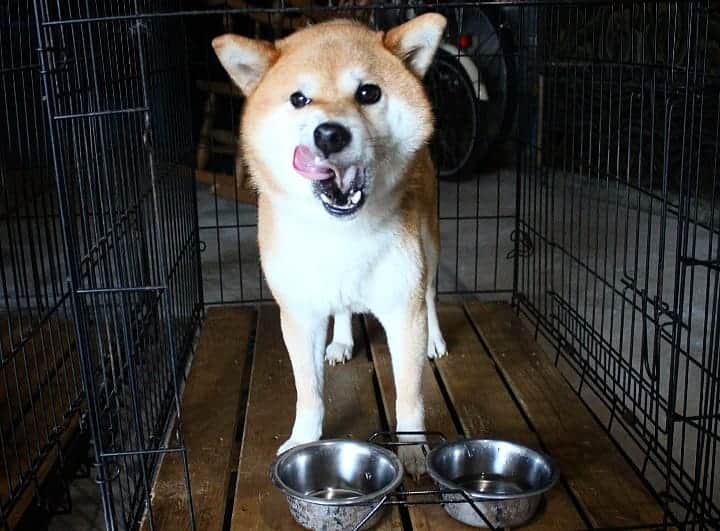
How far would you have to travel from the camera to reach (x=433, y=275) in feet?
8.89

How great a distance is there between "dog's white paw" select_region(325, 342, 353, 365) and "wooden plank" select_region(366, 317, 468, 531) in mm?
98

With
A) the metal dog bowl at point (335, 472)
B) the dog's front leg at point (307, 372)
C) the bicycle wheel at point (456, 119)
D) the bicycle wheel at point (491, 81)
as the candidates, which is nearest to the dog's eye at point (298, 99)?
the dog's front leg at point (307, 372)

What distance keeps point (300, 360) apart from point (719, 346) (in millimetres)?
1073

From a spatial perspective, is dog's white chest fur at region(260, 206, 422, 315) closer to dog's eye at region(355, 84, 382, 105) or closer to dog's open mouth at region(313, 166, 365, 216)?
dog's open mouth at region(313, 166, 365, 216)

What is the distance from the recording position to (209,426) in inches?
92.3

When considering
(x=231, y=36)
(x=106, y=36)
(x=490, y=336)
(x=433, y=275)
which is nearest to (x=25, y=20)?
(x=106, y=36)

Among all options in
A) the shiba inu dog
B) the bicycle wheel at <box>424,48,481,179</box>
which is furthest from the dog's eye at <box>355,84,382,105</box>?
the bicycle wheel at <box>424,48,481,179</box>

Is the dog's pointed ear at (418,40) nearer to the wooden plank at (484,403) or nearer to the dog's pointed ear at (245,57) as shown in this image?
the dog's pointed ear at (245,57)

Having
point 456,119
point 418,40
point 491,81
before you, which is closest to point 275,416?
point 418,40

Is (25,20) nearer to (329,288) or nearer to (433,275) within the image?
(329,288)

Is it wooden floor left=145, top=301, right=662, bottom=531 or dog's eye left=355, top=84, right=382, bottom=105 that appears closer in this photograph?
dog's eye left=355, top=84, right=382, bottom=105

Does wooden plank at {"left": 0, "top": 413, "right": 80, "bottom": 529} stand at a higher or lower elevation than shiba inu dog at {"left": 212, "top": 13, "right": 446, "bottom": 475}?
lower

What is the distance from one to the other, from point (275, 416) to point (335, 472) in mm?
499

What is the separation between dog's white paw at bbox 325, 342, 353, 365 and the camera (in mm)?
2766
